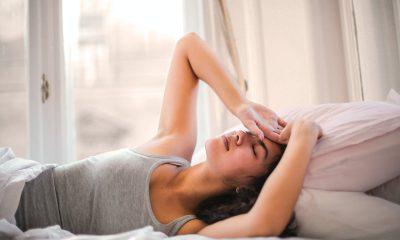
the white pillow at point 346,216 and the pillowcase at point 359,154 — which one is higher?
the pillowcase at point 359,154

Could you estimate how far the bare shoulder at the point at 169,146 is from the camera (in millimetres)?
1202

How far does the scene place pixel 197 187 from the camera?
1123 millimetres

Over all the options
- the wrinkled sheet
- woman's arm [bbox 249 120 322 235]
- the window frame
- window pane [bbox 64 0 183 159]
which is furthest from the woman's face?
window pane [bbox 64 0 183 159]

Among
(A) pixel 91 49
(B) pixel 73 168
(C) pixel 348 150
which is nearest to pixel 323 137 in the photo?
(C) pixel 348 150

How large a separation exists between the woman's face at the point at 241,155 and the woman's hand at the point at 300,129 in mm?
41

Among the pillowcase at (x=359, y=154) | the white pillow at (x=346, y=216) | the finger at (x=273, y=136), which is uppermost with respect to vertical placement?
the finger at (x=273, y=136)

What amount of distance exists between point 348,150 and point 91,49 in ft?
5.24

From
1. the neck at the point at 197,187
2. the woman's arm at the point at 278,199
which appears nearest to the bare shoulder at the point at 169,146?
the neck at the point at 197,187

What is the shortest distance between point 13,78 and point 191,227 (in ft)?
4.70

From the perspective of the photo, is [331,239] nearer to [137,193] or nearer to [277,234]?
[277,234]

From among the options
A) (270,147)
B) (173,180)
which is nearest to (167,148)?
(173,180)

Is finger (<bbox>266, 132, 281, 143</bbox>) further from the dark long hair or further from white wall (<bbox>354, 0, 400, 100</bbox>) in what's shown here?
white wall (<bbox>354, 0, 400, 100</bbox>)

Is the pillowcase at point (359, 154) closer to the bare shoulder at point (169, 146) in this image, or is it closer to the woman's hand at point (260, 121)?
the woman's hand at point (260, 121)

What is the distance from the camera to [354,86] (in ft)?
5.55
